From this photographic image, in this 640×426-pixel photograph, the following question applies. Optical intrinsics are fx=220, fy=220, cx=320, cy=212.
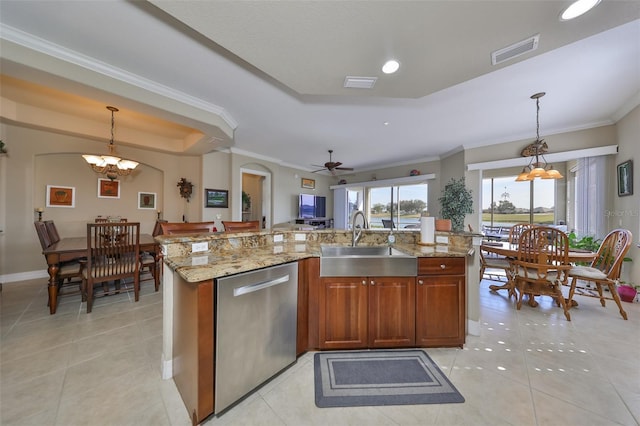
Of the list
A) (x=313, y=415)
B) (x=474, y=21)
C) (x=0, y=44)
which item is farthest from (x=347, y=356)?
(x=0, y=44)

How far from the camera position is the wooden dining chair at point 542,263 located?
260 cm

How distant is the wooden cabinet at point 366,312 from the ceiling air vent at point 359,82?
182 centimetres

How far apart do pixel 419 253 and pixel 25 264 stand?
6.18 metres

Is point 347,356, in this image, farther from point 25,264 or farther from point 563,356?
point 25,264

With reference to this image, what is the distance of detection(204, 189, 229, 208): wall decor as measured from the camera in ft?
16.8

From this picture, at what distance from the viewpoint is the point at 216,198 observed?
5.25 m

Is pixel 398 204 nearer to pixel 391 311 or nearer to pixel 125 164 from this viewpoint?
pixel 391 311

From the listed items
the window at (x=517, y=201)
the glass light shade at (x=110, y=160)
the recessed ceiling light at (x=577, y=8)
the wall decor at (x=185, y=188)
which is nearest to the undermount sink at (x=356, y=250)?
the recessed ceiling light at (x=577, y=8)

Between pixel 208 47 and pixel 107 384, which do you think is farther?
pixel 208 47

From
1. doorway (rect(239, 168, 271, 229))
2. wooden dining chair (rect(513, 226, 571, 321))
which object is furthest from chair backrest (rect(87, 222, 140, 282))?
wooden dining chair (rect(513, 226, 571, 321))

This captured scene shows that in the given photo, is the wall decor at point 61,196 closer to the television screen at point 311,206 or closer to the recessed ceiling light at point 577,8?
the television screen at point 311,206

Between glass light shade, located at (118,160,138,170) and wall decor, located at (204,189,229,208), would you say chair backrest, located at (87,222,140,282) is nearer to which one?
glass light shade, located at (118,160,138,170)

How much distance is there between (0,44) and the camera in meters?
1.82

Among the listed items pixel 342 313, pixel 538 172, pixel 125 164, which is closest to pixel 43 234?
pixel 125 164
